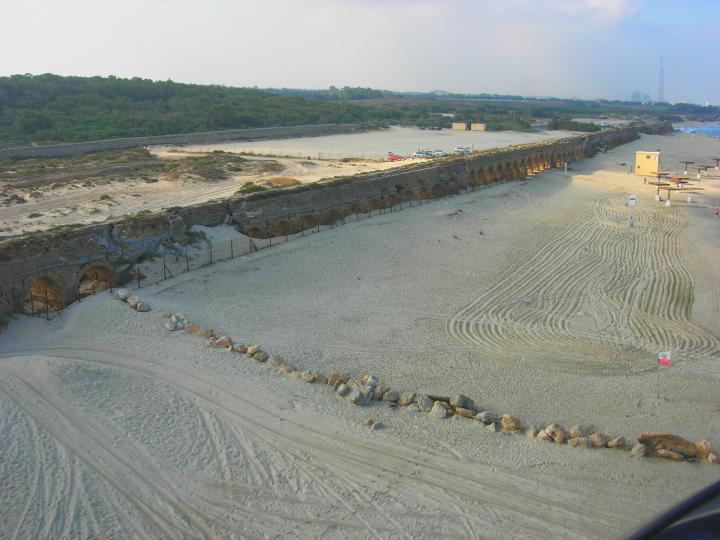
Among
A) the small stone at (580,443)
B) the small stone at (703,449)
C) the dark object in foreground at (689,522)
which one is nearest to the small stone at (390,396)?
the small stone at (580,443)

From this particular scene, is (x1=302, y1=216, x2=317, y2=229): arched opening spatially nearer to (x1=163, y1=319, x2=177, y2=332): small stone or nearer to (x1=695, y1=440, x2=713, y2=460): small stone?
(x1=163, y1=319, x2=177, y2=332): small stone

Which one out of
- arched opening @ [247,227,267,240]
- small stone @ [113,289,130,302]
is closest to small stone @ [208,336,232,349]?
small stone @ [113,289,130,302]

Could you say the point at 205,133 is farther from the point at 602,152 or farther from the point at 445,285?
the point at 445,285

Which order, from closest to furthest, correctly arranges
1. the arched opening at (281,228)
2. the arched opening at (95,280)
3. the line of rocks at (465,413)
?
1. the line of rocks at (465,413)
2. the arched opening at (95,280)
3. the arched opening at (281,228)

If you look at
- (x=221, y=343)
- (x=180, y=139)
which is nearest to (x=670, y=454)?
(x=221, y=343)

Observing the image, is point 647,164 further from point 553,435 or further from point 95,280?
point 553,435

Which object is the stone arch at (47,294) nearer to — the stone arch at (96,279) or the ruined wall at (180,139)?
the stone arch at (96,279)
